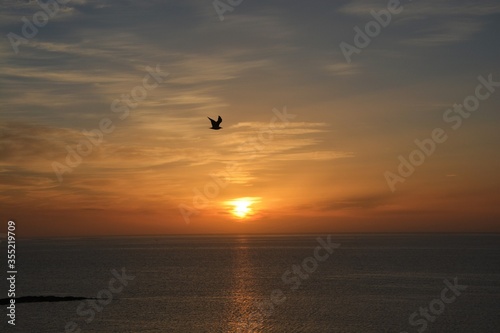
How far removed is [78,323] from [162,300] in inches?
766

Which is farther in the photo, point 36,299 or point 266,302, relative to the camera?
point 266,302

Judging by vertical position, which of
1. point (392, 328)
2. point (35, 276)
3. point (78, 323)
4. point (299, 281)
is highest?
point (35, 276)

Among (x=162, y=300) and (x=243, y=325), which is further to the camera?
(x=162, y=300)

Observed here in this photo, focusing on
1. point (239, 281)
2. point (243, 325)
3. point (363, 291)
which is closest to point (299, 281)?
point (239, 281)

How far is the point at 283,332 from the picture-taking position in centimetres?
5712

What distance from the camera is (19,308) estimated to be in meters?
66.6

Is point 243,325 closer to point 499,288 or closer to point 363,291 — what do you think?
point 363,291

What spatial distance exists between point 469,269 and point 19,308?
100448 mm

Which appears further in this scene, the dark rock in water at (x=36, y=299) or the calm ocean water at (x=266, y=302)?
the dark rock in water at (x=36, y=299)

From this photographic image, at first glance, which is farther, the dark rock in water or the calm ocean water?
the dark rock in water

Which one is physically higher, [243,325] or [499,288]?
[499,288]

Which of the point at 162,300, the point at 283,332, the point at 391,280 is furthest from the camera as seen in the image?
the point at 391,280

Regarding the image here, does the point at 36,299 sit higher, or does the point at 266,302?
the point at 36,299

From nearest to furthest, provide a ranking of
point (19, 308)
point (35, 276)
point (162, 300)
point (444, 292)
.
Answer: point (19, 308) → point (162, 300) → point (444, 292) → point (35, 276)
